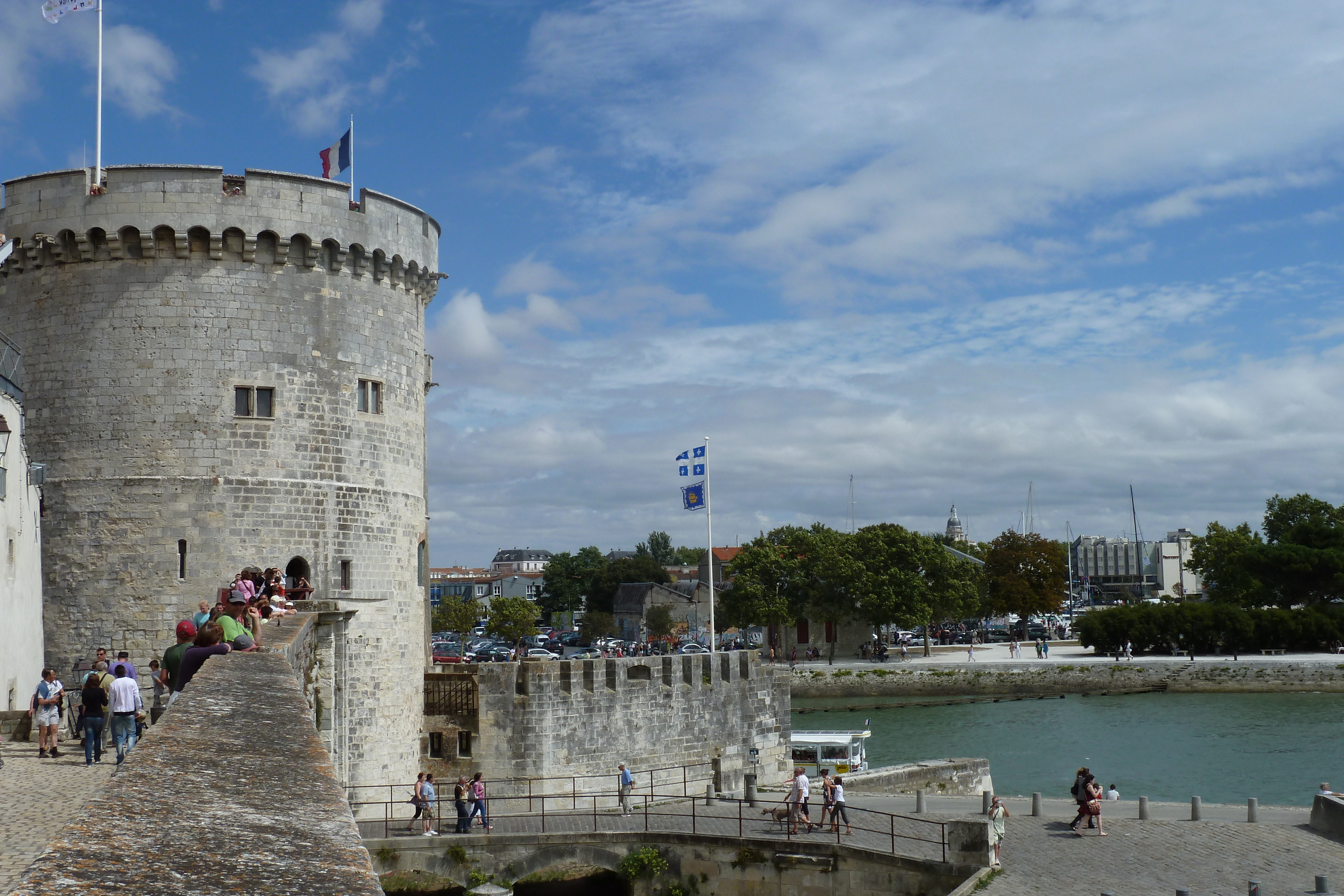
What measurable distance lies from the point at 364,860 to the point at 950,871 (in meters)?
19.4

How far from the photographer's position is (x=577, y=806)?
27250mm

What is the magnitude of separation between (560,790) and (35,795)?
17493 mm

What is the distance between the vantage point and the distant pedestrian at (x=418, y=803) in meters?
23.6

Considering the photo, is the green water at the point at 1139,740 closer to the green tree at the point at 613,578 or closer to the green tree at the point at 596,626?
the green tree at the point at 596,626

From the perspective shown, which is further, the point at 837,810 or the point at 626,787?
the point at 626,787

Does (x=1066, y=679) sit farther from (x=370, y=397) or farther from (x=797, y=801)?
(x=370, y=397)

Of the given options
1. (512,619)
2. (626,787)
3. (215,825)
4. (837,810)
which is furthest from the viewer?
(512,619)

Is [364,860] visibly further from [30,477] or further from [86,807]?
[30,477]

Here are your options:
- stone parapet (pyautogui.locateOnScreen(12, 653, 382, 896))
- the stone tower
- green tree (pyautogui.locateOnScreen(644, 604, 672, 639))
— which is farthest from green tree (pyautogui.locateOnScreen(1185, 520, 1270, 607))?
stone parapet (pyautogui.locateOnScreen(12, 653, 382, 896))

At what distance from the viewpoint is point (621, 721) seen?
28984 mm

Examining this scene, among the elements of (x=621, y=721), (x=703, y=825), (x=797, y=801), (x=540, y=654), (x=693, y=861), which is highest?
(x=621, y=721)

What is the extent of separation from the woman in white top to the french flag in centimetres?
1560

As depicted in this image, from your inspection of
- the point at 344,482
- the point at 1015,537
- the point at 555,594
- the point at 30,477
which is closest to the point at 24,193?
the point at 30,477

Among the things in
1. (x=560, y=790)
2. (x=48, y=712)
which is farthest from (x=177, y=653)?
(x=560, y=790)
